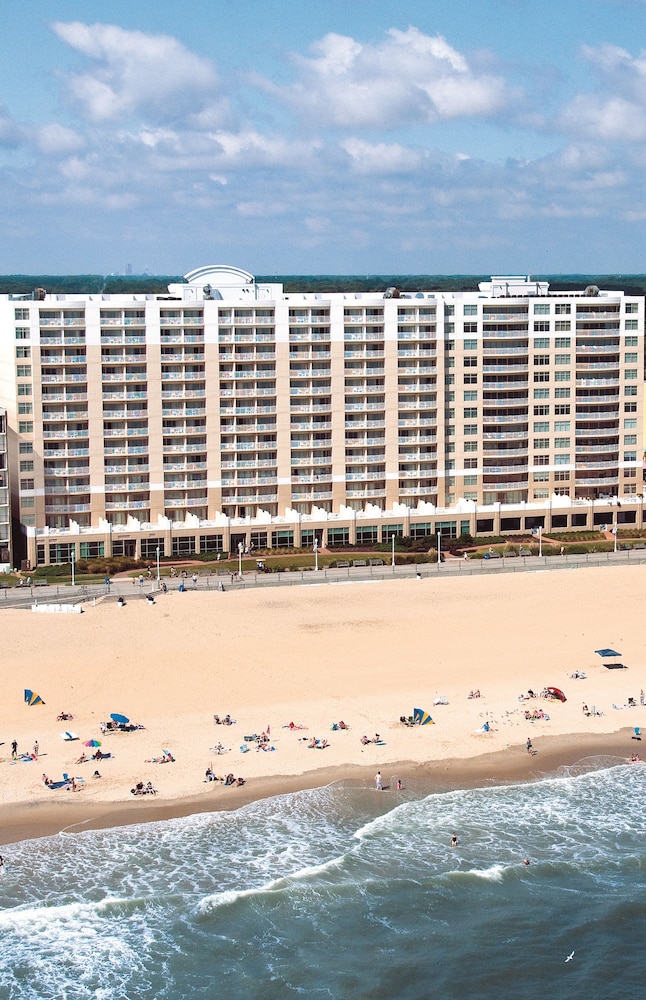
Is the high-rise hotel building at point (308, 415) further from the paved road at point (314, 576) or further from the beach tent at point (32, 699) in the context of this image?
the beach tent at point (32, 699)

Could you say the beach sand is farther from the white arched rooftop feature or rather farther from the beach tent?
the white arched rooftop feature

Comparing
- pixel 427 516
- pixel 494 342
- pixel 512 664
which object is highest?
pixel 494 342

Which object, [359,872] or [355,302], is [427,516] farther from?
[359,872]

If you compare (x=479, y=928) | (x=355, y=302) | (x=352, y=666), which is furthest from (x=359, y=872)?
(x=355, y=302)

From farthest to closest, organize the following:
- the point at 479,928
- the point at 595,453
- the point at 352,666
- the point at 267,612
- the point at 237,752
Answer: the point at 595,453, the point at 267,612, the point at 352,666, the point at 237,752, the point at 479,928

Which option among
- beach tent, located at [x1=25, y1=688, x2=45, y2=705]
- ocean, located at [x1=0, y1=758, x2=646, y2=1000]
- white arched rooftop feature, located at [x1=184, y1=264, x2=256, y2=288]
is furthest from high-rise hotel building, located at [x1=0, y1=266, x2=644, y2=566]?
ocean, located at [x1=0, y1=758, x2=646, y2=1000]

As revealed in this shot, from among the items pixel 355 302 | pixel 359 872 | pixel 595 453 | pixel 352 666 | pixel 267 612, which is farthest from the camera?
pixel 595 453
